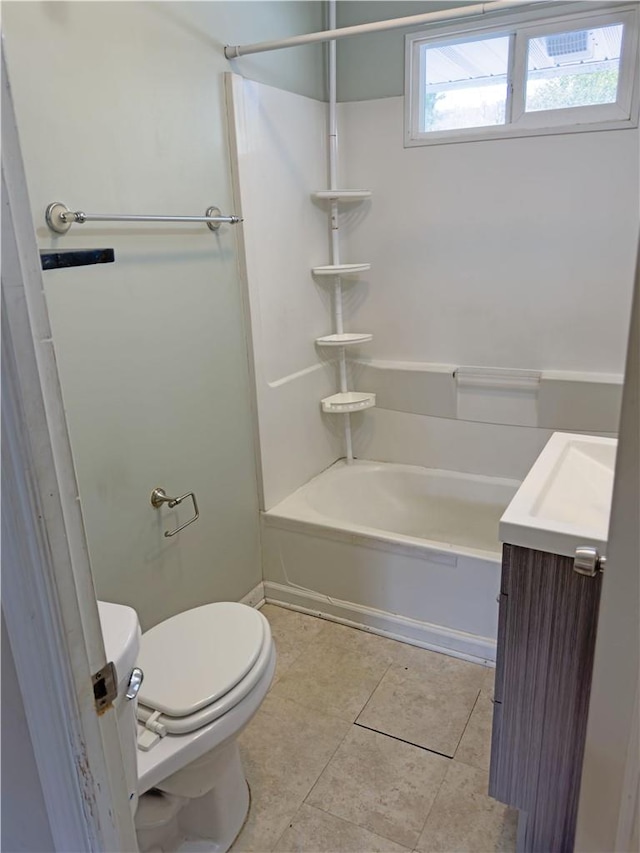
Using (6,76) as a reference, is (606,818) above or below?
below

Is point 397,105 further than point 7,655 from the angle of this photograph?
Yes

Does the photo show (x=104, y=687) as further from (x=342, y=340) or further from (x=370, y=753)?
(x=342, y=340)

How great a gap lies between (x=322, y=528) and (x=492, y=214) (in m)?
1.48

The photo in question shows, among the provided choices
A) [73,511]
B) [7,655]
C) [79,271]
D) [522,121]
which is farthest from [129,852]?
[522,121]

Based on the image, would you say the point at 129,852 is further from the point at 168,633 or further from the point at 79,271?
the point at 79,271

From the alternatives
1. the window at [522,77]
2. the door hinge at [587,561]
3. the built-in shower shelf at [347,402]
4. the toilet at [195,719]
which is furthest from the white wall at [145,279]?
the door hinge at [587,561]

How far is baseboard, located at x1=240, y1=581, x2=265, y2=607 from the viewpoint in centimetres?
254

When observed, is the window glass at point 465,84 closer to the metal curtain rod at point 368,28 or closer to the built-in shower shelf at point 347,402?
the metal curtain rod at point 368,28

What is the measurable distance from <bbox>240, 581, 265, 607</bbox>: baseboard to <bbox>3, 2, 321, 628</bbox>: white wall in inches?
4.7

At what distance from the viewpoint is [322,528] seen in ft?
7.97

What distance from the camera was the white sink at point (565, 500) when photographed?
4.04 feet

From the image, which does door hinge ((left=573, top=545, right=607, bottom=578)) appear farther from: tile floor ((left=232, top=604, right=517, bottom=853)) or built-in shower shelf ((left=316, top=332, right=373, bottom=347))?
built-in shower shelf ((left=316, top=332, right=373, bottom=347))

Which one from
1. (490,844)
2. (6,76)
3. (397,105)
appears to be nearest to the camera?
(6,76)

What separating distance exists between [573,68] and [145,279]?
1.81 m
